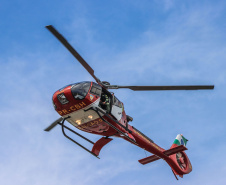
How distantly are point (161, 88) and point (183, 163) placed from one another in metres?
9.13

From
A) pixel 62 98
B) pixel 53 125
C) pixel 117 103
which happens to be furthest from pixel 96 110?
pixel 53 125

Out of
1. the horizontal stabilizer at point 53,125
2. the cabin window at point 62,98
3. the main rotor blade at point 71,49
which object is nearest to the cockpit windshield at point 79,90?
the cabin window at point 62,98

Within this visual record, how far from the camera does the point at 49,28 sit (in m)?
15.7

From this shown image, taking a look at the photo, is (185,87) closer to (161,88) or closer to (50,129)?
(161,88)

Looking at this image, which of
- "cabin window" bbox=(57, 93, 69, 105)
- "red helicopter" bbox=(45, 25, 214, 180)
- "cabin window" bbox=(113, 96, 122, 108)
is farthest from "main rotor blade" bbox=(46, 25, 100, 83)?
"cabin window" bbox=(57, 93, 69, 105)

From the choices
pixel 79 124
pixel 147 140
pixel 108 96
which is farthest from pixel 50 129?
pixel 147 140

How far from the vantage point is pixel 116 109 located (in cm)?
1934

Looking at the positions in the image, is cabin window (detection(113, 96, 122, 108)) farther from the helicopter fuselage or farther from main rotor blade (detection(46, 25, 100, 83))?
main rotor blade (detection(46, 25, 100, 83))

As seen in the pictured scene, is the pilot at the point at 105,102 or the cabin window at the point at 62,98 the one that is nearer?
the cabin window at the point at 62,98

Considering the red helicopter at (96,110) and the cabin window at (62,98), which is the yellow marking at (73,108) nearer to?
the red helicopter at (96,110)

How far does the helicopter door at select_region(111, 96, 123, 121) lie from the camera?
62.6ft

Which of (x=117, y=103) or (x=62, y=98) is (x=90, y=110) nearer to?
(x=62, y=98)

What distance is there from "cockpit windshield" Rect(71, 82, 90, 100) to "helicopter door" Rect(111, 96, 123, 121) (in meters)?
2.20

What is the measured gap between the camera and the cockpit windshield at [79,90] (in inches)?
681
